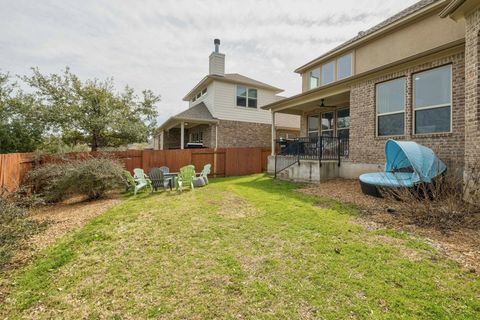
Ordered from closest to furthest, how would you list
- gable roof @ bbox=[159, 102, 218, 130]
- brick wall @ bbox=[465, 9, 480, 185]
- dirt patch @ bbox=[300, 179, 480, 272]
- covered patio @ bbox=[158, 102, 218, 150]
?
dirt patch @ bbox=[300, 179, 480, 272], brick wall @ bbox=[465, 9, 480, 185], gable roof @ bbox=[159, 102, 218, 130], covered patio @ bbox=[158, 102, 218, 150]

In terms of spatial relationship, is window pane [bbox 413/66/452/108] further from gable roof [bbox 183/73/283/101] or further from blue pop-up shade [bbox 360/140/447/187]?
gable roof [bbox 183/73/283/101]

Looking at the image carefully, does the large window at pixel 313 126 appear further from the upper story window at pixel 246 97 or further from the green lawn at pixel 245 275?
the green lawn at pixel 245 275

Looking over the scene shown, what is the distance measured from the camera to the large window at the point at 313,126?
46.7 ft

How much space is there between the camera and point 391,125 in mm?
8695

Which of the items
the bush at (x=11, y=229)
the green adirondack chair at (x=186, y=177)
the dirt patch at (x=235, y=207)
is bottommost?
the dirt patch at (x=235, y=207)

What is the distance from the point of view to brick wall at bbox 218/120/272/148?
56.1ft

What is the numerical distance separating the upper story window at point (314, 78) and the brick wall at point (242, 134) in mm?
5207

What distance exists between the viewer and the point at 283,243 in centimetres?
397

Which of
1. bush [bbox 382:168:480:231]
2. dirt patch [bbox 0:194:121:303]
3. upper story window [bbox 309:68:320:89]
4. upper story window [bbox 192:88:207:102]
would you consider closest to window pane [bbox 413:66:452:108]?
bush [bbox 382:168:480:231]

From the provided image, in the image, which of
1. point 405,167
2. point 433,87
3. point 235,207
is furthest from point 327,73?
point 235,207

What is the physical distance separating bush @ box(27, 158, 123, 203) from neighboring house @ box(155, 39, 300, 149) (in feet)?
25.2

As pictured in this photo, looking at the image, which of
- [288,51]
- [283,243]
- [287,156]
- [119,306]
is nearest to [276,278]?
[283,243]

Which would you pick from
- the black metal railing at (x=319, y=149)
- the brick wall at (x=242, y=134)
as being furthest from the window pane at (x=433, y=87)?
the brick wall at (x=242, y=134)

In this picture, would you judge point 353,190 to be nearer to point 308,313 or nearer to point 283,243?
point 283,243
